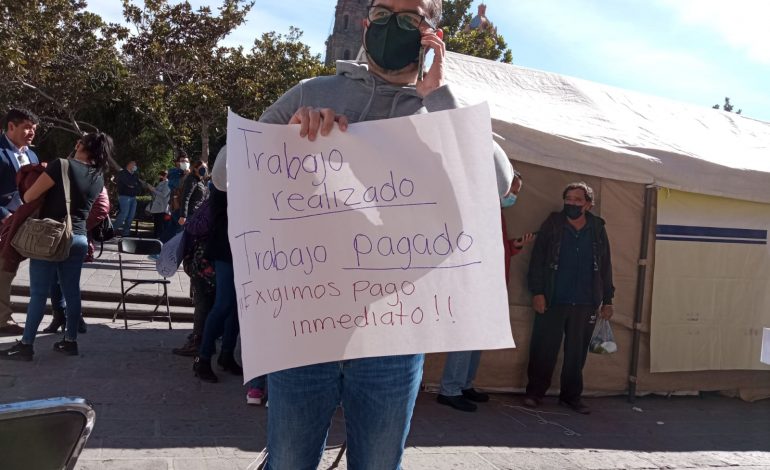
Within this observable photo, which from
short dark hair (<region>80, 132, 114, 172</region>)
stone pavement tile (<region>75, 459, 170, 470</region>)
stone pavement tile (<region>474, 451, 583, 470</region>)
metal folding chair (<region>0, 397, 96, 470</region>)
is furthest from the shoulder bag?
metal folding chair (<region>0, 397, 96, 470</region>)

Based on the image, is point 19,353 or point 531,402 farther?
point 531,402

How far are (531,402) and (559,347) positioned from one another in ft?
1.84

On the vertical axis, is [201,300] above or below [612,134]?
below

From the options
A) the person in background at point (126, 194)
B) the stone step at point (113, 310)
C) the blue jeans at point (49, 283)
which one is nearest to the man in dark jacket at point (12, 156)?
the blue jeans at point (49, 283)

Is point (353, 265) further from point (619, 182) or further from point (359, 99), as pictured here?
point (619, 182)

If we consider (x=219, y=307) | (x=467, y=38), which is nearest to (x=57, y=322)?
(x=219, y=307)

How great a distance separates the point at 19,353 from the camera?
19.4 ft

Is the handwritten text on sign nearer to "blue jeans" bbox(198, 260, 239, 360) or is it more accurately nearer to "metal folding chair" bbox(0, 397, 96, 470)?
"metal folding chair" bbox(0, 397, 96, 470)

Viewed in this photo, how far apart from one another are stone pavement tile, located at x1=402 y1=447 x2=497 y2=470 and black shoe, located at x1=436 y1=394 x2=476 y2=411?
1.07 meters

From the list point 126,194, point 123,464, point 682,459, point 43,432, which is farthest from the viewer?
point 126,194

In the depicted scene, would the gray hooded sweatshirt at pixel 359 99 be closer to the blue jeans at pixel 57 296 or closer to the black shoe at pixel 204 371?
the black shoe at pixel 204 371

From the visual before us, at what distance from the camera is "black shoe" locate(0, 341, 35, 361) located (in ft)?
19.3

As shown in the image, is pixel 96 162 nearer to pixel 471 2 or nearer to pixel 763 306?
pixel 763 306

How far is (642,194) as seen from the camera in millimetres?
6648
